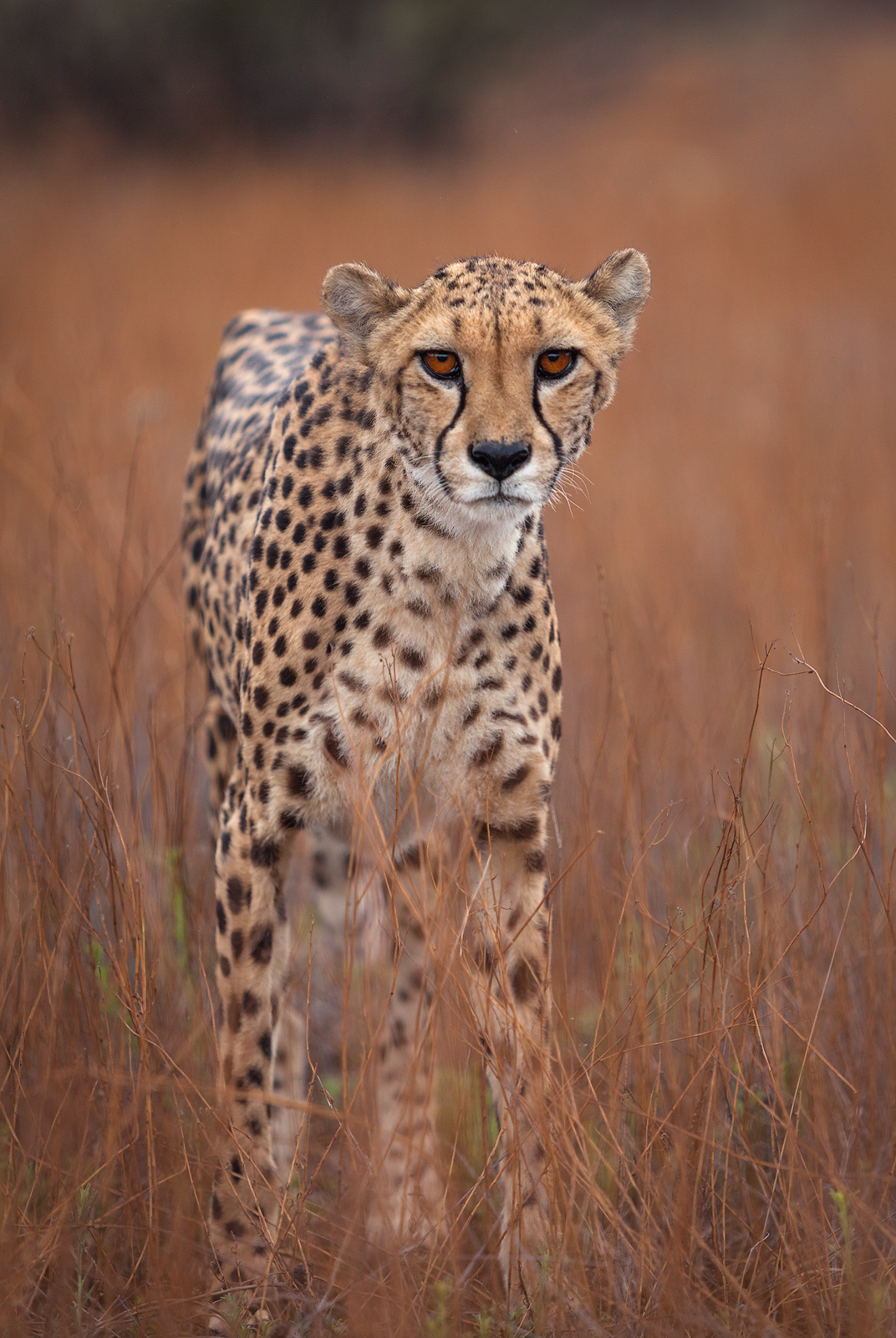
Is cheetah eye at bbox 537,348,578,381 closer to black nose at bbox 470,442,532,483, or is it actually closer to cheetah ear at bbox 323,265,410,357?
black nose at bbox 470,442,532,483

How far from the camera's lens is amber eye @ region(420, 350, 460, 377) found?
1670 mm

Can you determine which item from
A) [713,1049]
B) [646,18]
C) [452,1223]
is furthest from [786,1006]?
[646,18]

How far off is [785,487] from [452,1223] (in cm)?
310

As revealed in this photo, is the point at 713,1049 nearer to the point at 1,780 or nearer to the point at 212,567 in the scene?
the point at 1,780

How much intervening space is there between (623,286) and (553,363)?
29 cm

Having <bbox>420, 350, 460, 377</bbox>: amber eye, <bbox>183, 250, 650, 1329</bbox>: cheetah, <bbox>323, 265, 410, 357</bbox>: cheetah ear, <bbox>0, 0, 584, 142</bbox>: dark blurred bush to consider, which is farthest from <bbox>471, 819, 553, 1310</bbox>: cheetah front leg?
<bbox>0, 0, 584, 142</bbox>: dark blurred bush

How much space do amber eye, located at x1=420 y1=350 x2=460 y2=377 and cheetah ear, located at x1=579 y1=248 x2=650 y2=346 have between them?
1.00 ft

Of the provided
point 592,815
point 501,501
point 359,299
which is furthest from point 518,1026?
point 359,299

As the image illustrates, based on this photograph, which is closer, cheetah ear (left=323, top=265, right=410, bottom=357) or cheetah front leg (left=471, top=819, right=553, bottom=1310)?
cheetah front leg (left=471, top=819, right=553, bottom=1310)

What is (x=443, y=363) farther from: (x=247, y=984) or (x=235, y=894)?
(x=247, y=984)

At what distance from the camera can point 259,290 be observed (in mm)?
6527

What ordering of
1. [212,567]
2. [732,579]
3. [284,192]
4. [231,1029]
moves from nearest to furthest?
[231,1029], [212,567], [732,579], [284,192]

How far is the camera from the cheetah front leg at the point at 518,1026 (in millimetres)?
1491

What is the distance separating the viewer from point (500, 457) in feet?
5.21
